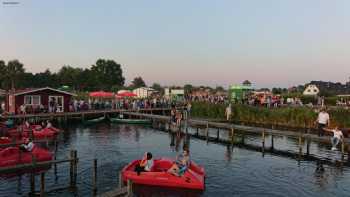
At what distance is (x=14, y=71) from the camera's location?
127 meters

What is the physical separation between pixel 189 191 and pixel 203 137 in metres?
20.1

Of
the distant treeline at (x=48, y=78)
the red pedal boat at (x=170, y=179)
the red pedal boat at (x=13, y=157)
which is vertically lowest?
the red pedal boat at (x=170, y=179)

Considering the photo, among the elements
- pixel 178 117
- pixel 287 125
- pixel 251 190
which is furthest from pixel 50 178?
pixel 287 125

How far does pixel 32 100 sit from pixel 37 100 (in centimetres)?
63

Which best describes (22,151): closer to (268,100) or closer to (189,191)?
(189,191)

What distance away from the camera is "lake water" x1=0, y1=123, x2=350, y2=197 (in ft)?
62.6

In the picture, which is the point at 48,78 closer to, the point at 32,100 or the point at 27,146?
the point at 32,100

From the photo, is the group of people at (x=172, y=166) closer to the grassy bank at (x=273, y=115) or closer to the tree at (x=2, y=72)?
the grassy bank at (x=273, y=115)

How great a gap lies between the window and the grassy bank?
74.6 feet

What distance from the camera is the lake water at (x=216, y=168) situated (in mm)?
19094

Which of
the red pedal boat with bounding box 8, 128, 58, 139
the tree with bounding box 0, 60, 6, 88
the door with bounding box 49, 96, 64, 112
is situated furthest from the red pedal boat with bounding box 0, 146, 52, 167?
the tree with bounding box 0, 60, 6, 88

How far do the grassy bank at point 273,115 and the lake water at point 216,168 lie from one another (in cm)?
678

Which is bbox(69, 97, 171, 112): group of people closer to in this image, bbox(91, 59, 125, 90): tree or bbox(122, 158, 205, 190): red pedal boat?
bbox(122, 158, 205, 190): red pedal boat

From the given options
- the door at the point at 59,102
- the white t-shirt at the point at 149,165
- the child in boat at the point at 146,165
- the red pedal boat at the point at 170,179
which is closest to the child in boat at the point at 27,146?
the red pedal boat at the point at 170,179
